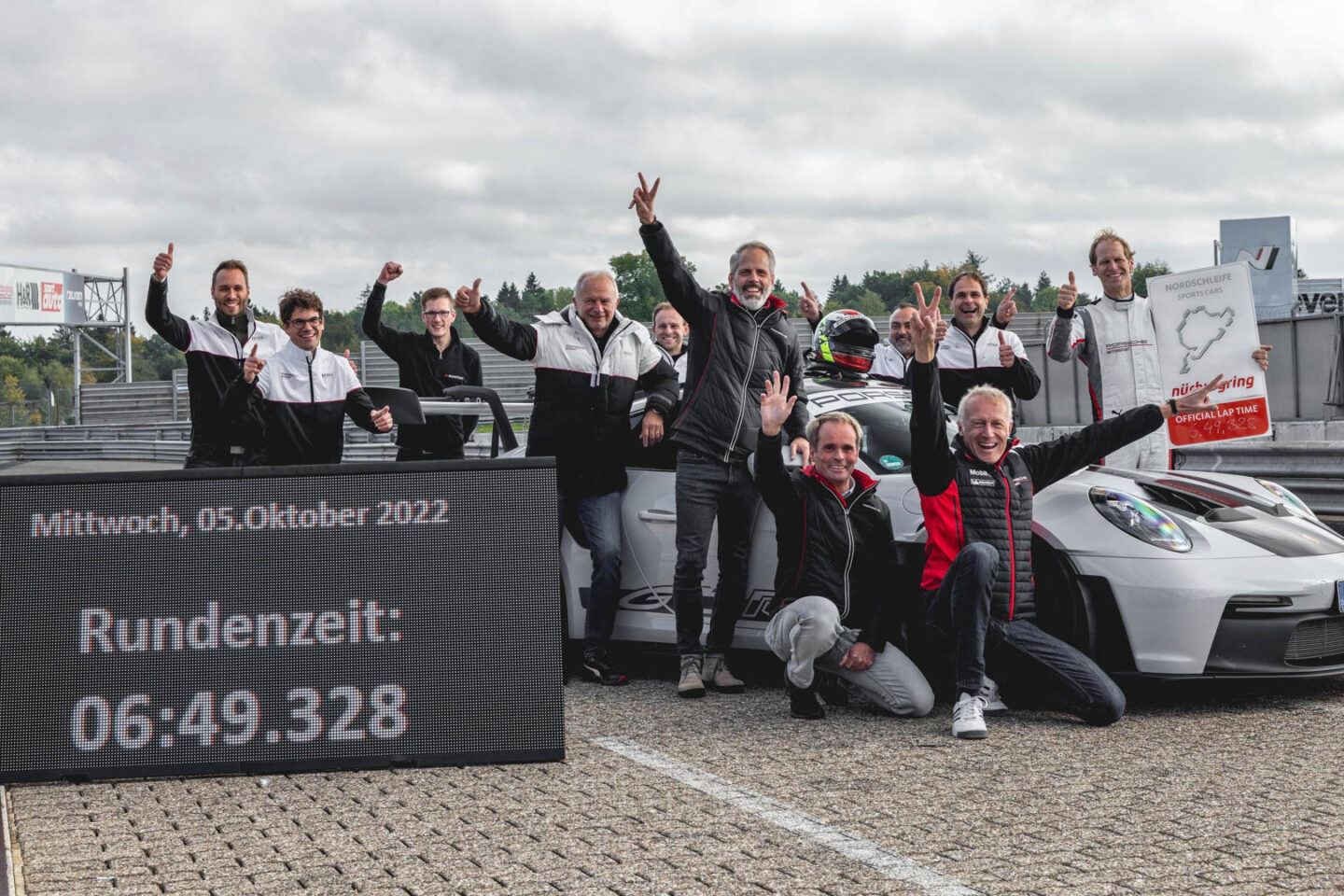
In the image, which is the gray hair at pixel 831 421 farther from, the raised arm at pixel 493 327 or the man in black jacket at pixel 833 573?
the raised arm at pixel 493 327

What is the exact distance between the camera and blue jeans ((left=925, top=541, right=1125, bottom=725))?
5211 mm

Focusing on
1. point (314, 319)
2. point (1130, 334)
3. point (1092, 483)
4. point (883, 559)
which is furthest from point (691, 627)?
point (1130, 334)

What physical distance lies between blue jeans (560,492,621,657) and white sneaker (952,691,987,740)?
1834mm

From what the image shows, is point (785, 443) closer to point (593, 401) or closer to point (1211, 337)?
point (593, 401)

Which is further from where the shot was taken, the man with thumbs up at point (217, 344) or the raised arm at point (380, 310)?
the raised arm at point (380, 310)

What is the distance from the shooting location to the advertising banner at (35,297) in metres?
68.4

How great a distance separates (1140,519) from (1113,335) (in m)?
1.96

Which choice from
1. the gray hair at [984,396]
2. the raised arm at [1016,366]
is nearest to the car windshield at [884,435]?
the gray hair at [984,396]

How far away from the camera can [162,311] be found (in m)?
6.84

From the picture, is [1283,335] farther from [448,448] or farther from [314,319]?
[314,319]

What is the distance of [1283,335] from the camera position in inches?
711

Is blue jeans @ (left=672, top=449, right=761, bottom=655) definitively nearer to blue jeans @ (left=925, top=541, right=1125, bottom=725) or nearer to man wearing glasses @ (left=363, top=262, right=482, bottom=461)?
blue jeans @ (left=925, top=541, right=1125, bottom=725)

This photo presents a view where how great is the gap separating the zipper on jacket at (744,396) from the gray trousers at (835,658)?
2.66 feet

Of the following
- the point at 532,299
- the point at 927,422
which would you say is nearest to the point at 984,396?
the point at 927,422
